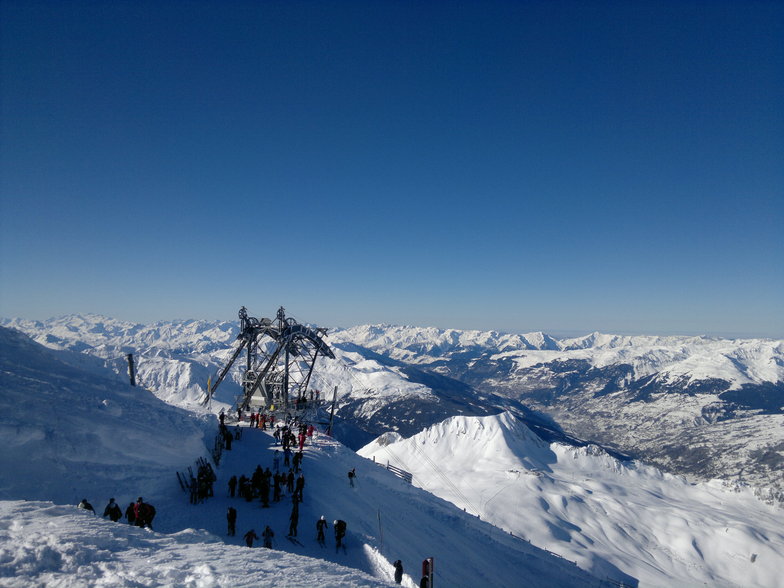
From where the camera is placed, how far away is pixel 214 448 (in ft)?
108

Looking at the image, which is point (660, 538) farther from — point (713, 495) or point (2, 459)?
point (2, 459)

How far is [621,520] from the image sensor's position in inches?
5123

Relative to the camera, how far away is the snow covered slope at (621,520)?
108 metres

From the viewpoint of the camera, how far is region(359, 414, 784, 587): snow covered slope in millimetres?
108125

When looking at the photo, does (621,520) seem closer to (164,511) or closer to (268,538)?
(268,538)

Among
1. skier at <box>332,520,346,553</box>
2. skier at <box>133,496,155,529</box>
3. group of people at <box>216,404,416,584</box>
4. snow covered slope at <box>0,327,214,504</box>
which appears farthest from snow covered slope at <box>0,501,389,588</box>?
snow covered slope at <box>0,327,214,504</box>

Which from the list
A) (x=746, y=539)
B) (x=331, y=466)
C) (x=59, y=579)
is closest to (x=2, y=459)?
(x=59, y=579)

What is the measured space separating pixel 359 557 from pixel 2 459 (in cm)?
1850

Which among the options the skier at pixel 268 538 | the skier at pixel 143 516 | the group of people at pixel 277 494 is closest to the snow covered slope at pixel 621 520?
the group of people at pixel 277 494

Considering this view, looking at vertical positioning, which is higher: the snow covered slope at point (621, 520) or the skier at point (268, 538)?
the skier at point (268, 538)

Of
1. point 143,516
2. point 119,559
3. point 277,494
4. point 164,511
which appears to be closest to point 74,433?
point 164,511

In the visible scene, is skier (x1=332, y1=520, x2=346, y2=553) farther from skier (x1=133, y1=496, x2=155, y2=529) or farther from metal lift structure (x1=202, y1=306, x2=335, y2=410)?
metal lift structure (x1=202, y1=306, x2=335, y2=410)

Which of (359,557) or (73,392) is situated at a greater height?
(73,392)

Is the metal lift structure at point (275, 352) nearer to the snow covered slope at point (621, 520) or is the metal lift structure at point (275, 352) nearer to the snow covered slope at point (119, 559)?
the snow covered slope at point (119, 559)
